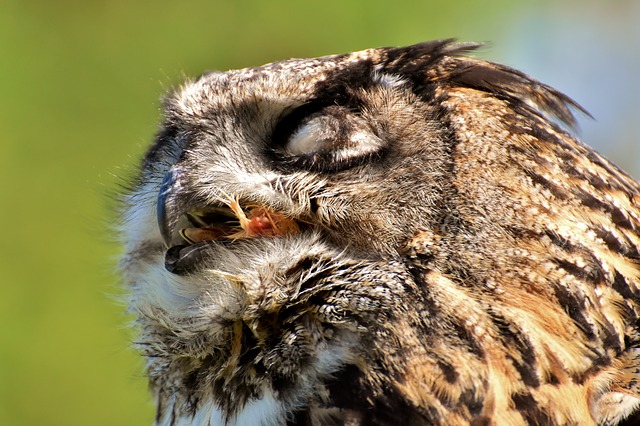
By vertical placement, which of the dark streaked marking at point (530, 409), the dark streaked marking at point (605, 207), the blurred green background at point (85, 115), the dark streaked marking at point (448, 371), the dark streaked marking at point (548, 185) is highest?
the dark streaked marking at point (548, 185)

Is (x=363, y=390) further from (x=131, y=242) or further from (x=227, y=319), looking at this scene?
(x=131, y=242)

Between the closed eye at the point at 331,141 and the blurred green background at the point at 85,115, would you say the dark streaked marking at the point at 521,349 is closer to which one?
the closed eye at the point at 331,141

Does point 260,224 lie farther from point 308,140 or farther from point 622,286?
point 622,286

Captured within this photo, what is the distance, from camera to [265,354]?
1718 millimetres

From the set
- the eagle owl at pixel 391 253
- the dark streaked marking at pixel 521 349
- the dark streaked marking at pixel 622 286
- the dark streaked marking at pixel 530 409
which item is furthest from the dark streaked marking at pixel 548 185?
the dark streaked marking at pixel 530 409

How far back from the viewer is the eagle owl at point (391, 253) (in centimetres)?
158

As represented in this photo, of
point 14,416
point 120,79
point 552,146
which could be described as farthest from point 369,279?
point 120,79

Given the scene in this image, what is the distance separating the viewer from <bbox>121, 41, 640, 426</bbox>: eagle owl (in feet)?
5.19

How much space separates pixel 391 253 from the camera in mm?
1714

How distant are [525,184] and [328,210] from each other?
0.41 metres

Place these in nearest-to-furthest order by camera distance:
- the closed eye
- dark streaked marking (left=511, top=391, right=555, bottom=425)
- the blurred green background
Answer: dark streaked marking (left=511, top=391, right=555, bottom=425) → the closed eye → the blurred green background

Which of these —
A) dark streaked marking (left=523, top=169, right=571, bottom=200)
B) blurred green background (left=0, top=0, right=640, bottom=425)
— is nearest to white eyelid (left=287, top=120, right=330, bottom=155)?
dark streaked marking (left=523, top=169, right=571, bottom=200)

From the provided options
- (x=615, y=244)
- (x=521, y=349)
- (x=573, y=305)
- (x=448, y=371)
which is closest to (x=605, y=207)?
(x=615, y=244)

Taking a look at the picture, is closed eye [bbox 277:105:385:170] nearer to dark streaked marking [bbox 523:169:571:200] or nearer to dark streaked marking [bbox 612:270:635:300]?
dark streaked marking [bbox 523:169:571:200]
